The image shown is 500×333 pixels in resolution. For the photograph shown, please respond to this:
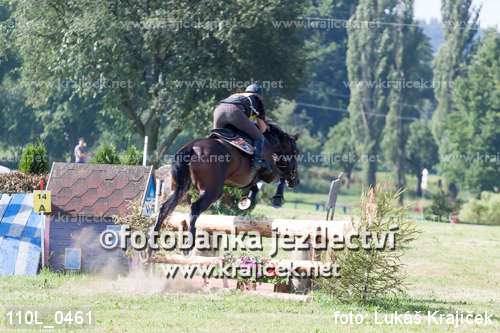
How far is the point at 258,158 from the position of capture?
11508mm

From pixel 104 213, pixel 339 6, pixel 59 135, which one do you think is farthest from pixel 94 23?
pixel 339 6

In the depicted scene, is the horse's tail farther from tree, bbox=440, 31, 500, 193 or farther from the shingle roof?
tree, bbox=440, 31, 500, 193

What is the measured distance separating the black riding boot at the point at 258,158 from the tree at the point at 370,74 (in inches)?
2025

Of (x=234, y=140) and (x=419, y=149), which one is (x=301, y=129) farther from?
(x=234, y=140)

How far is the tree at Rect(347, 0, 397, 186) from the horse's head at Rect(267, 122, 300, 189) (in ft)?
165

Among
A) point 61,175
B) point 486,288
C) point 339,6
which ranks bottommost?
point 486,288

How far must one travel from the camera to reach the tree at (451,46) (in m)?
59.4

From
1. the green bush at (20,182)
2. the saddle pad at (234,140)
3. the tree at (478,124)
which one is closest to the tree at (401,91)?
the tree at (478,124)

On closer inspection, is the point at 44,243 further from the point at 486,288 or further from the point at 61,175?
the point at 486,288

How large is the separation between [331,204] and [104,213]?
5.11 metres

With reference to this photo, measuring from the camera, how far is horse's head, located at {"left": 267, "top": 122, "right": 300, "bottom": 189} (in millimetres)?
12555

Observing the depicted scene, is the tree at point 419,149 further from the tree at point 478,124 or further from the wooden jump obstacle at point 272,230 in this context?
the wooden jump obstacle at point 272,230

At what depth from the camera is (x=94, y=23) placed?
1217 inches

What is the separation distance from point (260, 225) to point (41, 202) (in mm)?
3866
